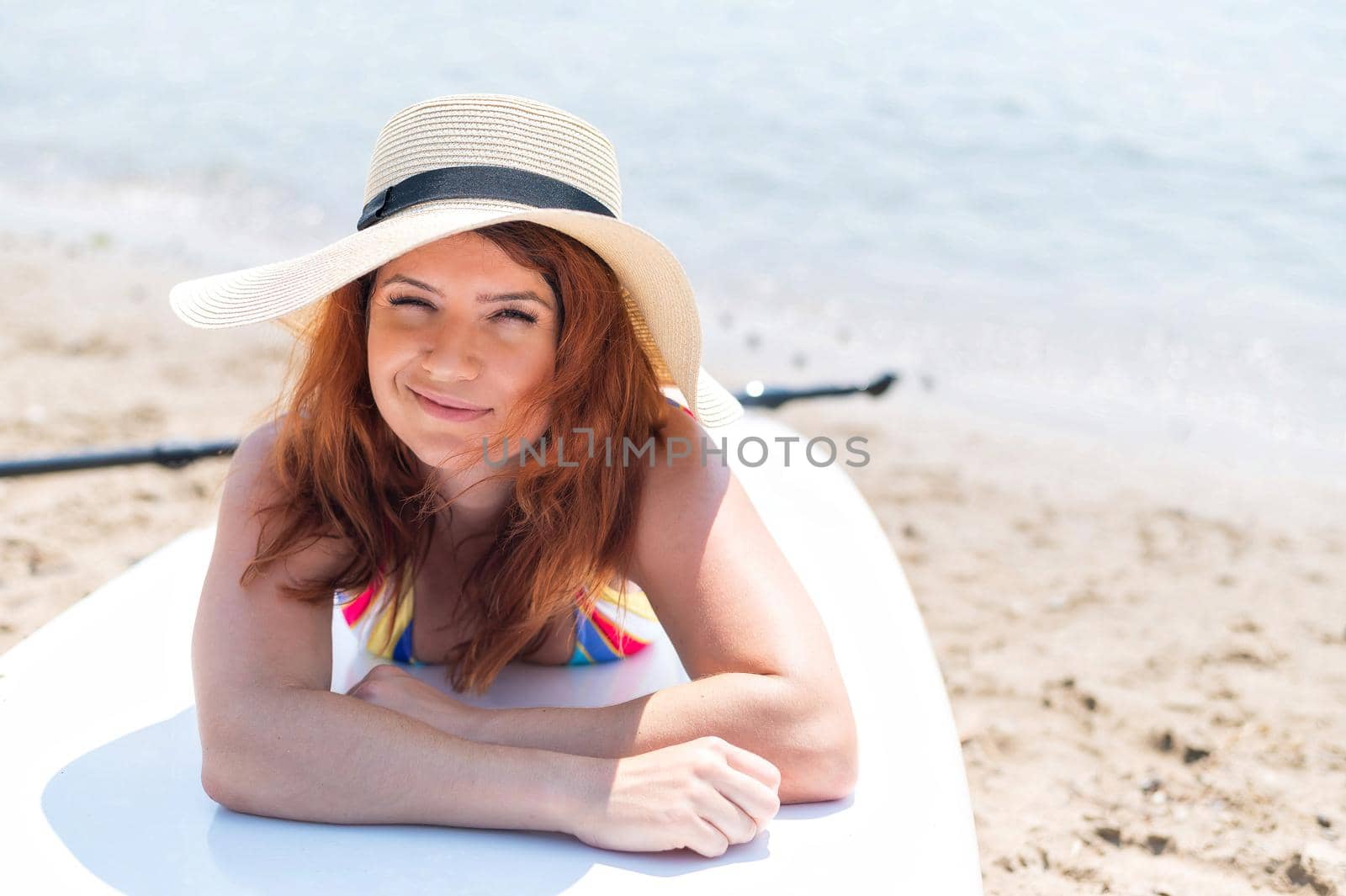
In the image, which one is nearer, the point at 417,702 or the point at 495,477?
the point at 417,702

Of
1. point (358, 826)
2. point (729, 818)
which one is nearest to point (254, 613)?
point (358, 826)

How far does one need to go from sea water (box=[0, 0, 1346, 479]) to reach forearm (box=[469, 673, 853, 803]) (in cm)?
334

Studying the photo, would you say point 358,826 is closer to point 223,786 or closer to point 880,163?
point 223,786

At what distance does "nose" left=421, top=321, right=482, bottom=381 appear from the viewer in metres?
1.48

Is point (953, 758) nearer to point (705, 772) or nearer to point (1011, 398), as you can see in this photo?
point (705, 772)

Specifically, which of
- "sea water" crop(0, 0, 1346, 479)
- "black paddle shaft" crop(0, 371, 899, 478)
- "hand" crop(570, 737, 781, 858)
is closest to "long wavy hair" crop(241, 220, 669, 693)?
"hand" crop(570, 737, 781, 858)

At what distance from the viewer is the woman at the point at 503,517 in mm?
1447

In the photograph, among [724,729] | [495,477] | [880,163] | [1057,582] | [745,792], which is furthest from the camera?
[880,163]

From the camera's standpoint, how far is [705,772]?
1.41m

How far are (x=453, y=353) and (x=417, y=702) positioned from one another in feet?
1.58

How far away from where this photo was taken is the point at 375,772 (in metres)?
1.45

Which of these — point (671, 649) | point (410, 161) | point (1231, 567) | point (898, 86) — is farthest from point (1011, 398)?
point (898, 86)

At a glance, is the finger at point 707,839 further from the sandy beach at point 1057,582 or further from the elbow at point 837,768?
the sandy beach at point 1057,582

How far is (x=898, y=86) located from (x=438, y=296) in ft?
26.4
